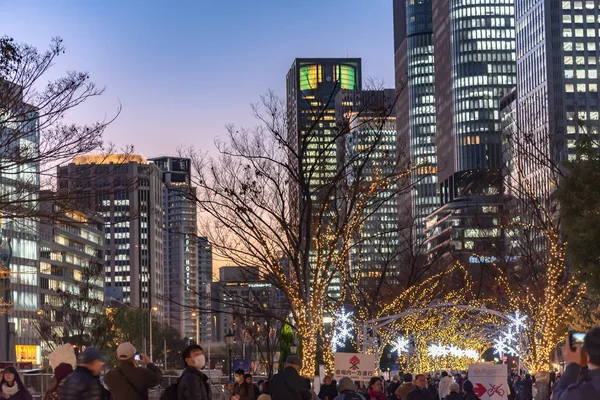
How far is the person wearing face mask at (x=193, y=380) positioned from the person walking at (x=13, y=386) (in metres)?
3.32

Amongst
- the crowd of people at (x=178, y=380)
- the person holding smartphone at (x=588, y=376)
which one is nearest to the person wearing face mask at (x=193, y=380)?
the crowd of people at (x=178, y=380)

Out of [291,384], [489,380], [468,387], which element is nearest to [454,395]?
[468,387]

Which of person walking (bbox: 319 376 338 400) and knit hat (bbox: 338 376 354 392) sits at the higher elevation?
knit hat (bbox: 338 376 354 392)

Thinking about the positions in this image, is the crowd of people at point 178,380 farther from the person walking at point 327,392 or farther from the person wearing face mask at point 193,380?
the person walking at point 327,392

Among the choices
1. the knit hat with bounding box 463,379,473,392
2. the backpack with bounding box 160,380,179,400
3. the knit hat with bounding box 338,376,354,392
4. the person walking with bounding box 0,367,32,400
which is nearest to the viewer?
the backpack with bounding box 160,380,179,400

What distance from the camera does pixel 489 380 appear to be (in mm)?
21812

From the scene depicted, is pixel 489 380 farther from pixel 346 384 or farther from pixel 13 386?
pixel 13 386

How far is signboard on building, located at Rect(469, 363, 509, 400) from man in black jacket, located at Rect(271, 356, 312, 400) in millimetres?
8607

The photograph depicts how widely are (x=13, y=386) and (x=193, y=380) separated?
382cm

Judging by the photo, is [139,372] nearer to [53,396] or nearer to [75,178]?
[53,396]

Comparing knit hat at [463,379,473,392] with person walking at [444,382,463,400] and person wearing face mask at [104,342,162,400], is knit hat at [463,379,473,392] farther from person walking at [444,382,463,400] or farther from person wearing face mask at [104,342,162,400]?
person wearing face mask at [104,342,162,400]

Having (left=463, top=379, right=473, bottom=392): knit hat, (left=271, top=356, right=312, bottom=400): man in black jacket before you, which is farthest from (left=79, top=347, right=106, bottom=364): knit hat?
(left=463, top=379, right=473, bottom=392): knit hat

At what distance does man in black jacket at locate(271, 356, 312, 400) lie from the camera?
533 inches

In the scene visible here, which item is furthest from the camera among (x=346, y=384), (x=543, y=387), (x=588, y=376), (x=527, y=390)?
(x=527, y=390)
